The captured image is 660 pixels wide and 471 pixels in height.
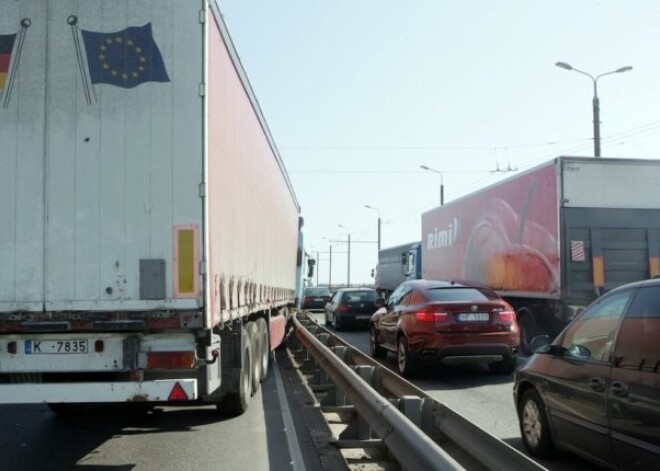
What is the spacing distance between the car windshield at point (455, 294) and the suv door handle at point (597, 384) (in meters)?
5.95

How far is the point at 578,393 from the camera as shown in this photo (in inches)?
194

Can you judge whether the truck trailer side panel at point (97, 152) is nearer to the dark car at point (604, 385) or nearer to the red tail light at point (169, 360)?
the red tail light at point (169, 360)

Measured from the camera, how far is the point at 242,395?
300 inches

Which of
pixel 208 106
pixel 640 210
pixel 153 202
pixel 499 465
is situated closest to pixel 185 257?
pixel 153 202

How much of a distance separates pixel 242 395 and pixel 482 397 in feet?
11.1

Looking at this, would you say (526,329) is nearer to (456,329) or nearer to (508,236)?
(508,236)

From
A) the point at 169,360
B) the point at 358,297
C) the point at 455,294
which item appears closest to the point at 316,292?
the point at 358,297

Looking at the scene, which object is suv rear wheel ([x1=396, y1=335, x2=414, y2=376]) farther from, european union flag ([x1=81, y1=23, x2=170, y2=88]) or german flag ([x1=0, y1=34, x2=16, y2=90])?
german flag ([x1=0, y1=34, x2=16, y2=90])

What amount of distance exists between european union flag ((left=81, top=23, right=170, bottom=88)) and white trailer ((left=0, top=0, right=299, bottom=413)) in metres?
0.01

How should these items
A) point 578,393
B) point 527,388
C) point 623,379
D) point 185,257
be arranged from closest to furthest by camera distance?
1. point 623,379
2. point 578,393
3. point 185,257
4. point 527,388

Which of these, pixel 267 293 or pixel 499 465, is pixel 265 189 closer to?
pixel 267 293

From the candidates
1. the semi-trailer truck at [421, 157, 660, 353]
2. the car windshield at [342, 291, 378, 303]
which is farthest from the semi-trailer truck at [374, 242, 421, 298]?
the semi-trailer truck at [421, 157, 660, 353]

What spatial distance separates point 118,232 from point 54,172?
0.74 metres

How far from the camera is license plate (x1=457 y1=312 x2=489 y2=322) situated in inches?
410
